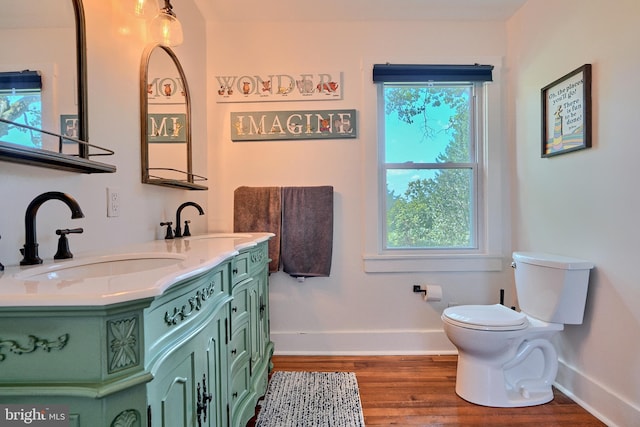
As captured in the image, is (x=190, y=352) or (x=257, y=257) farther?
(x=257, y=257)

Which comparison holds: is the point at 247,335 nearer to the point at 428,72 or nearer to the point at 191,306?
the point at 191,306

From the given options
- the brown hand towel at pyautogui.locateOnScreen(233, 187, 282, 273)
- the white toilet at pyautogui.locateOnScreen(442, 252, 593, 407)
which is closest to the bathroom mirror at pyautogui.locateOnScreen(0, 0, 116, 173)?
the brown hand towel at pyautogui.locateOnScreen(233, 187, 282, 273)

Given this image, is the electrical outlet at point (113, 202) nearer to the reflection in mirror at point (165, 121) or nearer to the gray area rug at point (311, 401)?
the reflection in mirror at point (165, 121)

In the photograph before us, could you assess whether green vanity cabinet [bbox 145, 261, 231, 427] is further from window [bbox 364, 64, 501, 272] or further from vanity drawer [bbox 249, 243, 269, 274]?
window [bbox 364, 64, 501, 272]

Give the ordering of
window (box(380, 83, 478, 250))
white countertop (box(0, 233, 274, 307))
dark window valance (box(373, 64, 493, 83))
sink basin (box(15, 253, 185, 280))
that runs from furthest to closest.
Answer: window (box(380, 83, 478, 250)) < dark window valance (box(373, 64, 493, 83)) < sink basin (box(15, 253, 185, 280)) < white countertop (box(0, 233, 274, 307))

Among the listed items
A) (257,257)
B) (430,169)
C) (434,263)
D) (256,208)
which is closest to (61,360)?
(257,257)

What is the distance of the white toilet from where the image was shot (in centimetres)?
161

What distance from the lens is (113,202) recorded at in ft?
4.20

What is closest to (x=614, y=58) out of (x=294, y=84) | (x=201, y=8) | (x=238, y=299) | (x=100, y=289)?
(x=294, y=84)

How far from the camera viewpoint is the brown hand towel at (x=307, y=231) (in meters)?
2.22

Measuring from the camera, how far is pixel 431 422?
155 centimetres

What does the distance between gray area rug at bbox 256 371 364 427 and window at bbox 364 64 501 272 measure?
95 cm

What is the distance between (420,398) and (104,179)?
1835 mm
